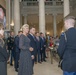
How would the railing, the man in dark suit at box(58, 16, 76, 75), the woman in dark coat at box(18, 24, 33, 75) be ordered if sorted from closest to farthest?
the man in dark suit at box(58, 16, 76, 75), the woman in dark coat at box(18, 24, 33, 75), the railing

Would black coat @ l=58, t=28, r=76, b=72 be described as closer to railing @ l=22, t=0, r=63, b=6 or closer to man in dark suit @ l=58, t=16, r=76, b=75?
man in dark suit @ l=58, t=16, r=76, b=75

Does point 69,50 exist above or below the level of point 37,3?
below

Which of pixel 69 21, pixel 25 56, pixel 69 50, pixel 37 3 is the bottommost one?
pixel 25 56

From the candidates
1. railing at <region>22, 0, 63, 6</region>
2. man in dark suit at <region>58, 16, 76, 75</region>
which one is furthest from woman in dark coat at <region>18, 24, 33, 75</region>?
railing at <region>22, 0, 63, 6</region>

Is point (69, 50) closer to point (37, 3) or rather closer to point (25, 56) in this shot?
point (25, 56)

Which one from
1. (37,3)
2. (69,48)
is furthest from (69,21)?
(37,3)

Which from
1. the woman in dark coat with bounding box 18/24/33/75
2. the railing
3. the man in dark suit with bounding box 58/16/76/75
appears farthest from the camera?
the railing

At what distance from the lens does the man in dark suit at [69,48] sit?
3.15 metres

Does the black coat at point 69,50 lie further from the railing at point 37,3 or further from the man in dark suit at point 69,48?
the railing at point 37,3

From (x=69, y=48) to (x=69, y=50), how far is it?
0.10 ft

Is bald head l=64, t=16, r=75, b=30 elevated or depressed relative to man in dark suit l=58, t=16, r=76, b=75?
elevated

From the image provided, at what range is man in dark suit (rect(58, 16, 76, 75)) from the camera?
10.3 feet

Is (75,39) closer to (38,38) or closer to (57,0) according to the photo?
(38,38)

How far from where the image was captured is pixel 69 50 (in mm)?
3182
